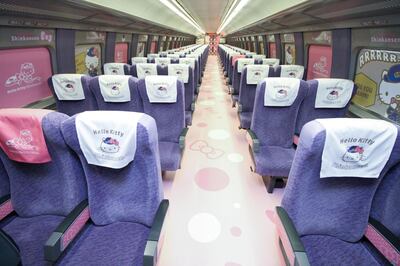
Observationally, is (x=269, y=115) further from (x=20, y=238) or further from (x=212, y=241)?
(x=20, y=238)

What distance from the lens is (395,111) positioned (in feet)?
8.20

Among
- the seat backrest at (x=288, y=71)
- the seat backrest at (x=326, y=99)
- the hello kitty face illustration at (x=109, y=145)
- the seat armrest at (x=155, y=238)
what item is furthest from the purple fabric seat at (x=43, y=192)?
the seat backrest at (x=288, y=71)

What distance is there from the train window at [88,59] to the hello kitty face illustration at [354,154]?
4545 mm

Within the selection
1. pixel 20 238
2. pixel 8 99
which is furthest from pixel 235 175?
pixel 8 99

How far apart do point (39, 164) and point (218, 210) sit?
1.55 metres

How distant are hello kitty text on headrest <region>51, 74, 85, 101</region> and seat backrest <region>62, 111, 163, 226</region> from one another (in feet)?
6.39

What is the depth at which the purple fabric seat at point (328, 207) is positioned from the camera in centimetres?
127

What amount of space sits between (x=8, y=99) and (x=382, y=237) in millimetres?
3789

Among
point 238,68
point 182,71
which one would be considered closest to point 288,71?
point 238,68

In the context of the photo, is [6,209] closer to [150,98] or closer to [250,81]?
[150,98]

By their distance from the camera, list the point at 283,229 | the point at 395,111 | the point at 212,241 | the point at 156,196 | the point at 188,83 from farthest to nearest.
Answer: the point at 188,83 < the point at 395,111 < the point at 212,241 < the point at 156,196 < the point at 283,229

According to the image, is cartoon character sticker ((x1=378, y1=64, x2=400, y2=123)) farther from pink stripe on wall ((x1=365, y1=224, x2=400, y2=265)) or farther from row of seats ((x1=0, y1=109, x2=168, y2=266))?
row of seats ((x1=0, y1=109, x2=168, y2=266))

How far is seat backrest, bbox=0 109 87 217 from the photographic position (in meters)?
1.30

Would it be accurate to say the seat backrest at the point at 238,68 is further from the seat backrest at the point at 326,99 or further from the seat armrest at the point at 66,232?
the seat armrest at the point at 66,232
